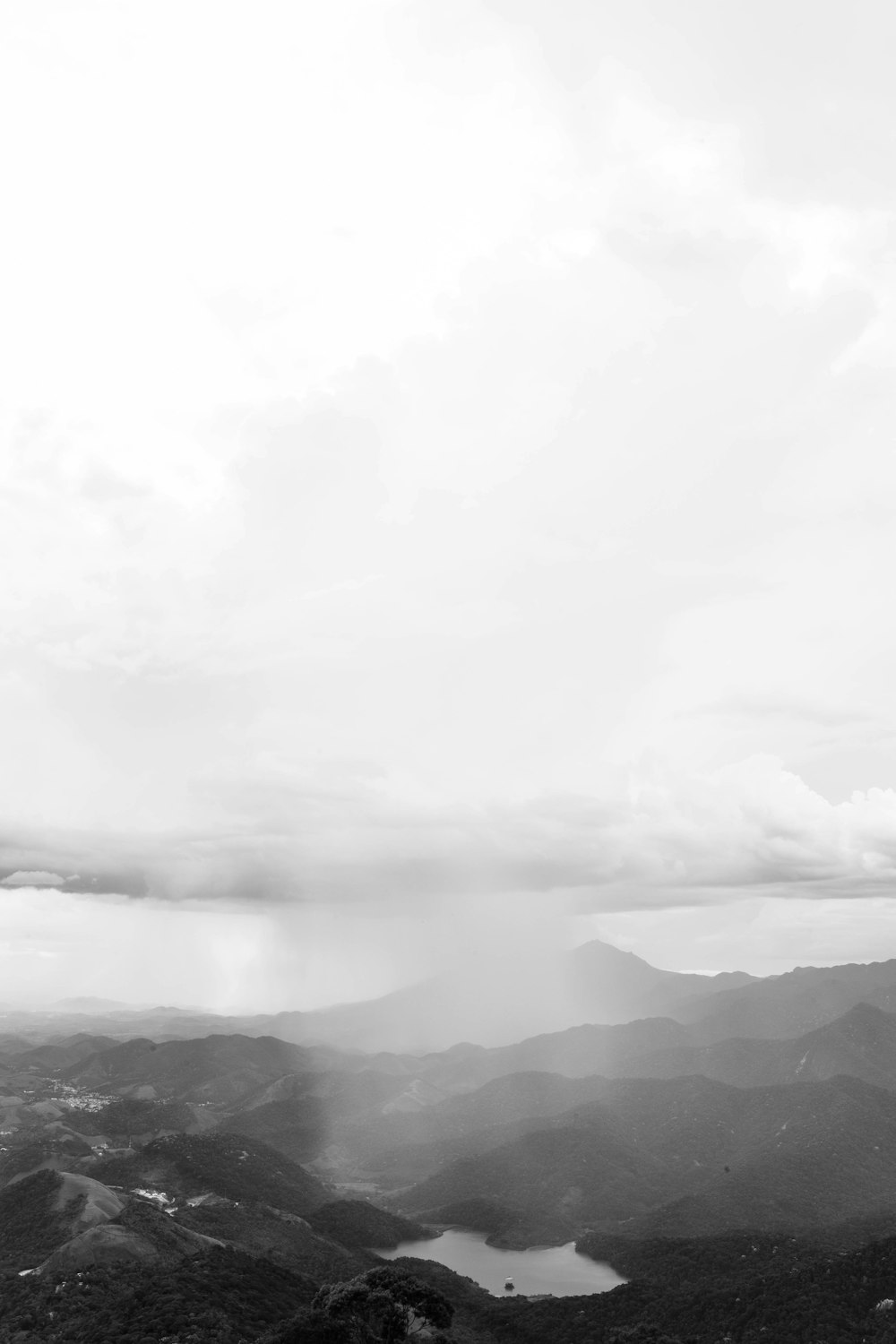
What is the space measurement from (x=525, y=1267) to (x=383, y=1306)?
8788 cm

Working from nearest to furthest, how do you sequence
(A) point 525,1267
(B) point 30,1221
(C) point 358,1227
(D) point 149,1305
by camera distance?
(D) point 149,1305 → (B) point 30,1221 → (A) point 525,1267 → (C) point 358,1227

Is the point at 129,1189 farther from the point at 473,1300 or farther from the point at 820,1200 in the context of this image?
the point at 820,1200

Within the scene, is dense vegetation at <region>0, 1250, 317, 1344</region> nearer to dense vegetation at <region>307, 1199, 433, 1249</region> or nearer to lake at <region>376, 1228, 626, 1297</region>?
dense vegetation at <region>307, 1199, 433, 1249</region>

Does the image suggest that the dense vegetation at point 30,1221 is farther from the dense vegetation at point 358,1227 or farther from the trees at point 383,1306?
the dense vegetation at point 358,1227

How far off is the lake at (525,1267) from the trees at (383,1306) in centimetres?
4886

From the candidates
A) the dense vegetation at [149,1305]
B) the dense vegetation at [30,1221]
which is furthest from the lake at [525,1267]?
the dense vegetation at [30,1221]

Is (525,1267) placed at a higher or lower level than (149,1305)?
lower

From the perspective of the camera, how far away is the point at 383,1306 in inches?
4417

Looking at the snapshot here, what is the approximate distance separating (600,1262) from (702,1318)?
61113 mm

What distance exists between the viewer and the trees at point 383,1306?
356 feet

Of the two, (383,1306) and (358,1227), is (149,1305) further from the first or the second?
(358,1227)

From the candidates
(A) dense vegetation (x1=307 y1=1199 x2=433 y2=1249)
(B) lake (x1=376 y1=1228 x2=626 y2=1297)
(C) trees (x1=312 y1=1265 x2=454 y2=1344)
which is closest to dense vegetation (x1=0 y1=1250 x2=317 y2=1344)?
(C) trees (x1=312 y1=1265 x2=454 y2=1344)

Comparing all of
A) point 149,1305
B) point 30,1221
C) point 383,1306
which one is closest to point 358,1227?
point 30,1221

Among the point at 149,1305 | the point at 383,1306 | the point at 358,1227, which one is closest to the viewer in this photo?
the point at 149,1305
